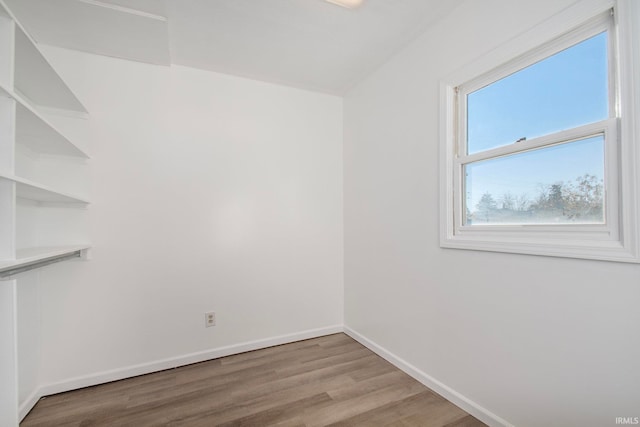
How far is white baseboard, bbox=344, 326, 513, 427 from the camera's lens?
1.55 m

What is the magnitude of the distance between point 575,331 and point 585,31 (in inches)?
52.6

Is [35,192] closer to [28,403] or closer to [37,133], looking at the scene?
[37,133]

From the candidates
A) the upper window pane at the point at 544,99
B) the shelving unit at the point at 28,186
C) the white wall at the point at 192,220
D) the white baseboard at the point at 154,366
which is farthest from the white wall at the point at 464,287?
the shelving unit at the point at 28,186

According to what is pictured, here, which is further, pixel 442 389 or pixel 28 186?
pixel 442 389

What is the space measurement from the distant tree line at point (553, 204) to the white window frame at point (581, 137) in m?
0.04

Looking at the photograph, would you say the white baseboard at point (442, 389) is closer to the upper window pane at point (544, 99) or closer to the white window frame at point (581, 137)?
the white window frame at point (581, 137)

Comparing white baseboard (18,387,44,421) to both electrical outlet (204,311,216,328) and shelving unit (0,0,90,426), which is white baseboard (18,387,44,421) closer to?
shelving unit (0,0,90,426)

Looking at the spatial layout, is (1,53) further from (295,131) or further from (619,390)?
(619,390)

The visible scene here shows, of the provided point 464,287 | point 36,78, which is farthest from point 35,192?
point 464,287

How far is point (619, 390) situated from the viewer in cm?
110

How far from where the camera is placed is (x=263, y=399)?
6.00ft

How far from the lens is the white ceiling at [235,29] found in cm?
172

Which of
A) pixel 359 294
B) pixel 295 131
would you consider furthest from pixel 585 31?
pixel 359 294

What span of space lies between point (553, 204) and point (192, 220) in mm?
2412
